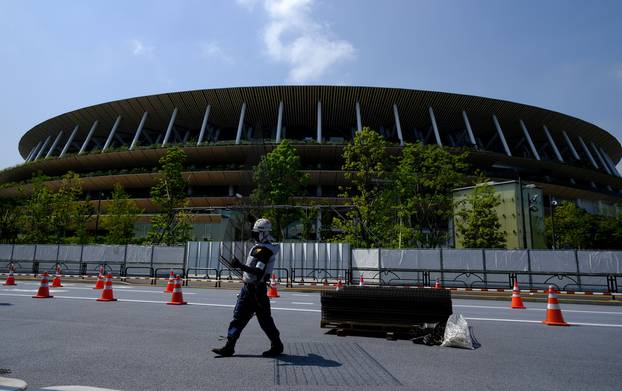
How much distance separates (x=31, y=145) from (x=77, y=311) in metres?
78.9

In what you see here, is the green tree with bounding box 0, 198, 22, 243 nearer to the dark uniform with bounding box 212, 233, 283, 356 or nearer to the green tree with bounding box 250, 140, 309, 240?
the green tree with bounding box 250, 140, 309, 240

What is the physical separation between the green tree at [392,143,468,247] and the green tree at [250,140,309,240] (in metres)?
10.4

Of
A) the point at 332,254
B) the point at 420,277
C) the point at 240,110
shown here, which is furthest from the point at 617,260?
the point at 240,110

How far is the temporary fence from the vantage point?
2019 centimetres

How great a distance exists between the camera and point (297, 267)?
25.2 meters

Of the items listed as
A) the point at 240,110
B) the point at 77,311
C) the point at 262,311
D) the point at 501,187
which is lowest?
the point at 77,311

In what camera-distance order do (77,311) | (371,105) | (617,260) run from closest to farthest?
(77,311) < (617,260) < (371,105)

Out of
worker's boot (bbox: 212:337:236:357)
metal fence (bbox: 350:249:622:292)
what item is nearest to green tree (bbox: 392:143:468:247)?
metal fence (bbox: 350:249:622:292)

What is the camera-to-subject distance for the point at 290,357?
18.0 feet

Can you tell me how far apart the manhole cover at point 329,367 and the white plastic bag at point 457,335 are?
1.50 metres

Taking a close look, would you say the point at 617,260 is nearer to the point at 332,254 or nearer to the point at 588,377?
the point at 332,254

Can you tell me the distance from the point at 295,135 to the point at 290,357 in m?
55.4

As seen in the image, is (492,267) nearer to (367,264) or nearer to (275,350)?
(367,264)

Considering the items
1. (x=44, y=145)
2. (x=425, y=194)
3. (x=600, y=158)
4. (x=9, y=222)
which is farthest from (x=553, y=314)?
(x=44, y=145)
